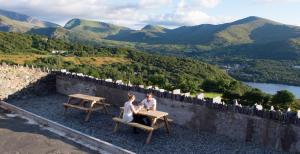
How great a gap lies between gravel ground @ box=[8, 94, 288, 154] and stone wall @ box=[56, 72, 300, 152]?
241mm

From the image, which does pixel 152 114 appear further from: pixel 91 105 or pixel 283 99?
pixel 283 99

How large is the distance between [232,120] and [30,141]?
214 inches

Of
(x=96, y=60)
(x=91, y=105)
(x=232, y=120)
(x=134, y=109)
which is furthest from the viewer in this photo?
(x=96, y=60)

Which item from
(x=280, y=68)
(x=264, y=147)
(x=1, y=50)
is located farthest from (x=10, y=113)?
(x=280, y=68)

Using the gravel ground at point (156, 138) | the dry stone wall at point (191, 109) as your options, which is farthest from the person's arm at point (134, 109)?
the dry stone wall at point (191, 109)

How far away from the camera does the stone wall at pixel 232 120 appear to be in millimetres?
8469

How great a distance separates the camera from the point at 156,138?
951cm

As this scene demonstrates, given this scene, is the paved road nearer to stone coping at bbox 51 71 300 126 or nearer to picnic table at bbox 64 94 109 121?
picnic table at bbox 64 94 109 121

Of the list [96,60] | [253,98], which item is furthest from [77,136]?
[96,60]

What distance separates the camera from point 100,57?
100m

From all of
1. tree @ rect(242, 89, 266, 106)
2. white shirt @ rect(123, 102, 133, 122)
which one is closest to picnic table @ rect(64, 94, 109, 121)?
white shirt @ rect(123, 102, 133, 122)

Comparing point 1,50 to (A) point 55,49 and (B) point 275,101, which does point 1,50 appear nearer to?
(A) point 55,49

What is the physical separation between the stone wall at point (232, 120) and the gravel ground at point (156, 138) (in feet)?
0.79

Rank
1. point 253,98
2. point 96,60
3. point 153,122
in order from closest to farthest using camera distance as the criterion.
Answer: point 153,122 < point 253,98 < point 96,60
